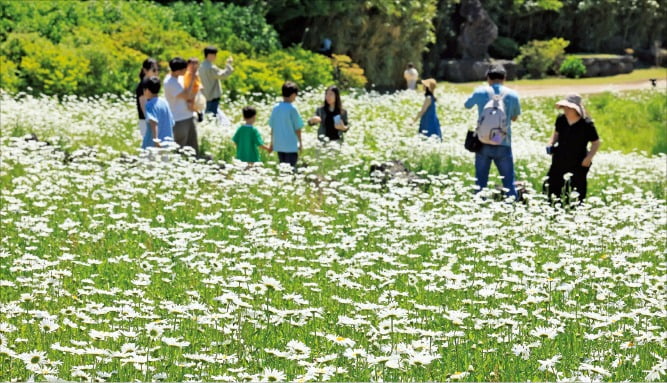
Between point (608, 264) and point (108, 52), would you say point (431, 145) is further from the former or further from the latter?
point (108, 52)

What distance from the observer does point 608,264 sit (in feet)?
28.6

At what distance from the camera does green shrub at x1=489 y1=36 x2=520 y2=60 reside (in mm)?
44531

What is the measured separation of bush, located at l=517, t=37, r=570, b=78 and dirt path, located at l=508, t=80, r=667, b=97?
12.8 feet

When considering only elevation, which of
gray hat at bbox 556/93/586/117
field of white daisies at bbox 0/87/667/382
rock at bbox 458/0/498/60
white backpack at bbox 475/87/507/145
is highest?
rock at bbox 458/0/498/60

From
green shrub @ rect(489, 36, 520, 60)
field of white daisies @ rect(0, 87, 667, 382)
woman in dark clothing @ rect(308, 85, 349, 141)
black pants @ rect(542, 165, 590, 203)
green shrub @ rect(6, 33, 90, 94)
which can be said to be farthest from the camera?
green shrub @ rect(489, 36, 520, 60)

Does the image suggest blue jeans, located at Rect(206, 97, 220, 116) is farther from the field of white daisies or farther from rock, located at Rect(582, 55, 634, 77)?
rock, located at Rect(582, 55, 634, 77)

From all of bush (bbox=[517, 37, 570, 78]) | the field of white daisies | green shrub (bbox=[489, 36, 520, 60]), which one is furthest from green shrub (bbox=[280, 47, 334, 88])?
green shrub (bbox=[489, 36, 520, 60])

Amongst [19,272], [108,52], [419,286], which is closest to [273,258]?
[419,286]

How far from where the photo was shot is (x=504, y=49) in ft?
146

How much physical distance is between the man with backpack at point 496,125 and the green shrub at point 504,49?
32.7 metres

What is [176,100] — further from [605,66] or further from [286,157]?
[605,66]

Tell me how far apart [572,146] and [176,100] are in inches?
198

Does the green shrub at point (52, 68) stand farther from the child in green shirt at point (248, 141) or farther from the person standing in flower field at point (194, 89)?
the child in green shirt at point (248, 141)

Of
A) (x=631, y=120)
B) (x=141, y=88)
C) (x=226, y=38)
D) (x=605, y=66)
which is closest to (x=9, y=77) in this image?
(x=141, y=88)
